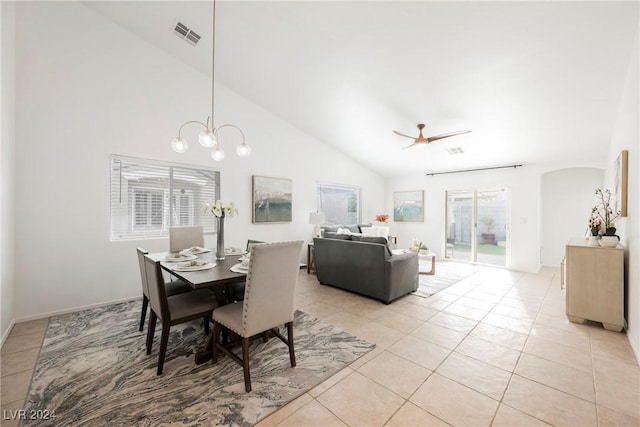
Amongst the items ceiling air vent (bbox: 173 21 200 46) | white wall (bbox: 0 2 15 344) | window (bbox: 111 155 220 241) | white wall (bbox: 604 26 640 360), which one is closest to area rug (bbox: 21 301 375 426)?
white wall (bbox: 0 2 15 344)

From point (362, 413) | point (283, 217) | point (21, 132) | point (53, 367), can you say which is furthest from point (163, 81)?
point (362, 413)

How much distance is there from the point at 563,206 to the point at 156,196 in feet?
27.7

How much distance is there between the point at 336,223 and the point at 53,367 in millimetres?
5518

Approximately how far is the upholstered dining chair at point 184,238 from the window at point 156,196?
0.74 metres

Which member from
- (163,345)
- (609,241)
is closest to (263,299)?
(163,345)

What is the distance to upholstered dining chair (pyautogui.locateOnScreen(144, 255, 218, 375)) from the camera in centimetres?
209

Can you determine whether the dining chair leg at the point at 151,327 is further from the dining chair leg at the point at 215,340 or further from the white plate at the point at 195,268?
the dining chair leg at the point at 215,340

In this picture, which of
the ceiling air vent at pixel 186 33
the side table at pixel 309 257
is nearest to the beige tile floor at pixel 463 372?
the side table at pixel 309 257

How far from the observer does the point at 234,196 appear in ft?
15.7

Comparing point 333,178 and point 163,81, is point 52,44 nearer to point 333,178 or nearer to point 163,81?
point 163,81

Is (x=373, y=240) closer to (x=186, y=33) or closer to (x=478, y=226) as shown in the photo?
(x=186, y=33)

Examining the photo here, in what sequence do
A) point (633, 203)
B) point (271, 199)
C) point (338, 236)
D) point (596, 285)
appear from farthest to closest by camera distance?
point (271, 199) → point (338, 236) → point (596, 285) → point (633, 203)

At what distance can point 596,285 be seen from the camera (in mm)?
2945

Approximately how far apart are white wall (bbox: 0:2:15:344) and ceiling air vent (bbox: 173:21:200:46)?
1.58m
